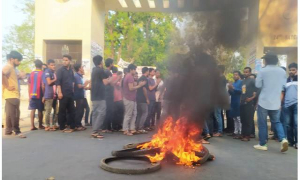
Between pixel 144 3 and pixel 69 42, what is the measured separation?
3.50 metres

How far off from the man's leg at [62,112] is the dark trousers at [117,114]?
4.35 feet

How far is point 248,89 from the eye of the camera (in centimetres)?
651

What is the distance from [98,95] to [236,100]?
3.64 meters

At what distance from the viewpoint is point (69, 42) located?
1039 centimetres

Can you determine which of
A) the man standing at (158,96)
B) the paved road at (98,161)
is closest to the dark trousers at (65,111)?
the paved road at (98,161)

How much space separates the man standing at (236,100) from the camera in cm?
693

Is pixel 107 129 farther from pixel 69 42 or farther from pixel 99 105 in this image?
pixel 69 42

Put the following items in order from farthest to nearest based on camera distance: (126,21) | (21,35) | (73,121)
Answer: (21,35)
(126,21)
(73,121)

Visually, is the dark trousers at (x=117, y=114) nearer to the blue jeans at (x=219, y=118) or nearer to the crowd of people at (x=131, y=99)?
the crowd of people at (x=131, y=99)

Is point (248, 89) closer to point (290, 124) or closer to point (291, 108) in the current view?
point (291, 108)

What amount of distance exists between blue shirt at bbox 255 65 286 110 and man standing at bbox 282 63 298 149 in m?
0.60

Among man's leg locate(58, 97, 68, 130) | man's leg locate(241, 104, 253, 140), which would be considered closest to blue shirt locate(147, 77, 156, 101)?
man's leg locate(58, 97, 68, 130)

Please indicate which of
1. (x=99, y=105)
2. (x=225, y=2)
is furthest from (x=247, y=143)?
(x=99, y=105)

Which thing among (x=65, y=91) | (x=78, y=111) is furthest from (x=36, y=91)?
(x=78, y=111)
